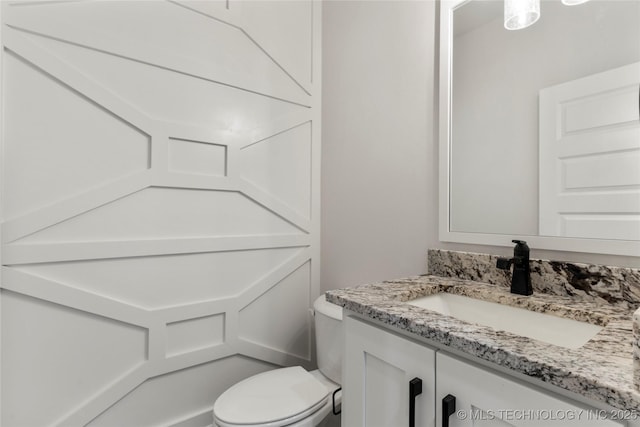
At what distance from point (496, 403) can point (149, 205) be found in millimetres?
1382

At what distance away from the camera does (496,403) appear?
59cm

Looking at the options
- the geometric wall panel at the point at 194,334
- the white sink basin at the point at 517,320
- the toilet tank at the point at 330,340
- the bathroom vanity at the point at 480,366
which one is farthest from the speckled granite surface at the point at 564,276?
the geometric wall panel at the point at 194,334

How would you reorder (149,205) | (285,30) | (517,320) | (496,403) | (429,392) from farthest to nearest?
(285,30), (149,205), (517,320), (429,392), (496,403)

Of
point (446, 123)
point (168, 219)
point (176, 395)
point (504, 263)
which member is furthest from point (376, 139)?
point (176, 395)

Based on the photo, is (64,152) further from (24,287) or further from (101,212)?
(24,287)

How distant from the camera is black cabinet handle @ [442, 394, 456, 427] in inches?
25.1

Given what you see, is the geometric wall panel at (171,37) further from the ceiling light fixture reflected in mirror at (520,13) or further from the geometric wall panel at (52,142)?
the ceiling light fixture reflected in mirror at (520,13)

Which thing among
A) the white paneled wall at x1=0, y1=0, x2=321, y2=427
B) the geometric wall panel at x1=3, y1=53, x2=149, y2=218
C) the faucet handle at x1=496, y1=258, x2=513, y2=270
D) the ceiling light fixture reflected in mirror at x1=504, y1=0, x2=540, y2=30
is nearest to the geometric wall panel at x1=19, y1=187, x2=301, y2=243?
the white paneled wall at x1=0, y1=0, x2=321, y2=427

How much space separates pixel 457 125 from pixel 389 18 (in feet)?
2.22

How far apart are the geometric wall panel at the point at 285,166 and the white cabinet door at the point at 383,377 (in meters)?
0.99

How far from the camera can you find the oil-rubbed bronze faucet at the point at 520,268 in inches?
37.9

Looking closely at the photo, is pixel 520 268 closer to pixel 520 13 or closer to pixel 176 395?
pixel 520 13

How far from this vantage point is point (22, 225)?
1113 mm

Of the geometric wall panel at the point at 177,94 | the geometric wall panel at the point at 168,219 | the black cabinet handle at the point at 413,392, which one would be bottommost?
the black cabinet handle at the point at 413,392
